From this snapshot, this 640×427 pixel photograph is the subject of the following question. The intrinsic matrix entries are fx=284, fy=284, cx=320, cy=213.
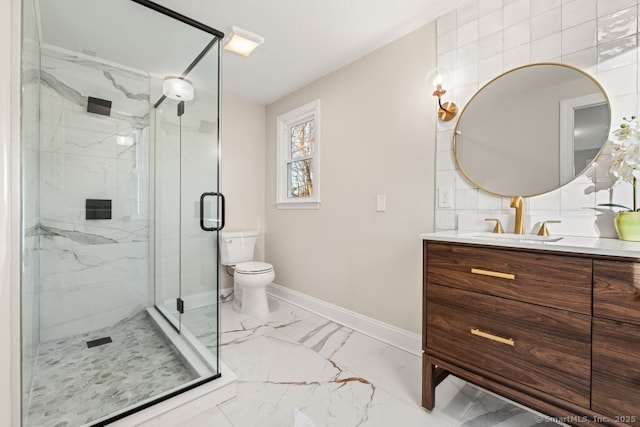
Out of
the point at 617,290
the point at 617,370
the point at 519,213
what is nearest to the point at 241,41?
the point at 519,213

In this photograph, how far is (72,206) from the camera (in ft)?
5.27

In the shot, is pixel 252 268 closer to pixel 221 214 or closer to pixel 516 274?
pixel 221 214

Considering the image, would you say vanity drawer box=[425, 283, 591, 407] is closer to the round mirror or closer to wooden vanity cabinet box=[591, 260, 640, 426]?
wooden vanity cabinet box=[591, 260, 640, 426]

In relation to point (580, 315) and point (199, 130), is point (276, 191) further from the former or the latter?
point (580, 315)

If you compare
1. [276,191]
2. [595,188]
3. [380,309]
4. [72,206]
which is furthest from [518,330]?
[276,191]

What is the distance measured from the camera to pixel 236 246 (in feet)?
9.68

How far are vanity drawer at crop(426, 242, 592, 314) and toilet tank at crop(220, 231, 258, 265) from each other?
6.86 ft

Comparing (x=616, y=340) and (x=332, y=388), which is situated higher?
(x=616, y=340)

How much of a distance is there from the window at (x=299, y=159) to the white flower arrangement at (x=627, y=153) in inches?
78.5

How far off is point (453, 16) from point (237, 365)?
260cm

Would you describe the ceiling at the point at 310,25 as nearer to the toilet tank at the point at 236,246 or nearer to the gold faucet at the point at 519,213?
the gold faucet at the point at 519,213

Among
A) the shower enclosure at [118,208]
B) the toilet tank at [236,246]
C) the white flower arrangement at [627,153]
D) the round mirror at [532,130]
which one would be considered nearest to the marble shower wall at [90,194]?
the shower enclosure at [118,208]

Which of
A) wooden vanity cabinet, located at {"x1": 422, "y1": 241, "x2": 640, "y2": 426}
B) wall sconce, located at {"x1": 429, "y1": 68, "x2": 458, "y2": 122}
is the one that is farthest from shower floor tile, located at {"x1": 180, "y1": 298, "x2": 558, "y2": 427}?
wall sconce, located at {"x1": 429, "y1": 68, "x2": 458, "y2": 122}

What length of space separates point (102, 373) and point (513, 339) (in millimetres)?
2013
